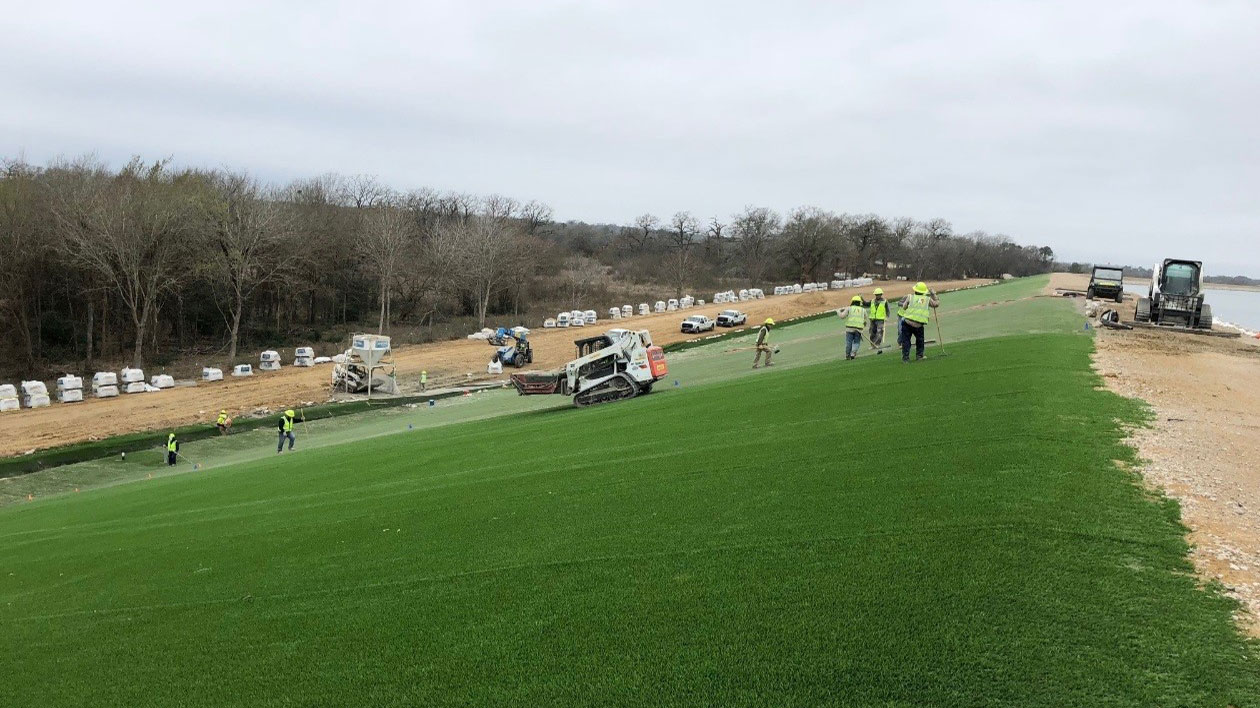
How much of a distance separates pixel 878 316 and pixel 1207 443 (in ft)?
43.8

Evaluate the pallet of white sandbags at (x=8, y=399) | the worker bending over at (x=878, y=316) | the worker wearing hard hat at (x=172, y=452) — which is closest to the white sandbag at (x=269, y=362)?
the pallet of white sandbags at (x=8, y=399)

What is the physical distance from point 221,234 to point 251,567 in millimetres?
52200

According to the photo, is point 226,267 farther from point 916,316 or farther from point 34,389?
point 916,316

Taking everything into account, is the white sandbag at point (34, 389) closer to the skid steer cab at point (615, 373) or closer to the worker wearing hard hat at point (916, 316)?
the skid steer cab at point (615, 373)

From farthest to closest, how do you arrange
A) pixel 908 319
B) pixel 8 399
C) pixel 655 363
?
1. pixel 8 399
2. pixel 655 363
3. pixel 908 319

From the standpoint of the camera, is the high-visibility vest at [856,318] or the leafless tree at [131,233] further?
the leafless tree at [131,233]

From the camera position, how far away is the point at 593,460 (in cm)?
1292

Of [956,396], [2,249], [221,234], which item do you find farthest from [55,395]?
[956,396]

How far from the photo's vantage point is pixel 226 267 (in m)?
53.3

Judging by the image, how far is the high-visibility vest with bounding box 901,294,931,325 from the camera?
59.5ft

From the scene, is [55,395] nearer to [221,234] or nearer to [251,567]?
[221,234]

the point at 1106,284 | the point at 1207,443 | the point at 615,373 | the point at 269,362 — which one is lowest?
the point at 269,362

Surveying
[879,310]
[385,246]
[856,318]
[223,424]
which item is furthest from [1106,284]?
[385,246]

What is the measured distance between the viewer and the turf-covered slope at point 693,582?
5367 millimetres
